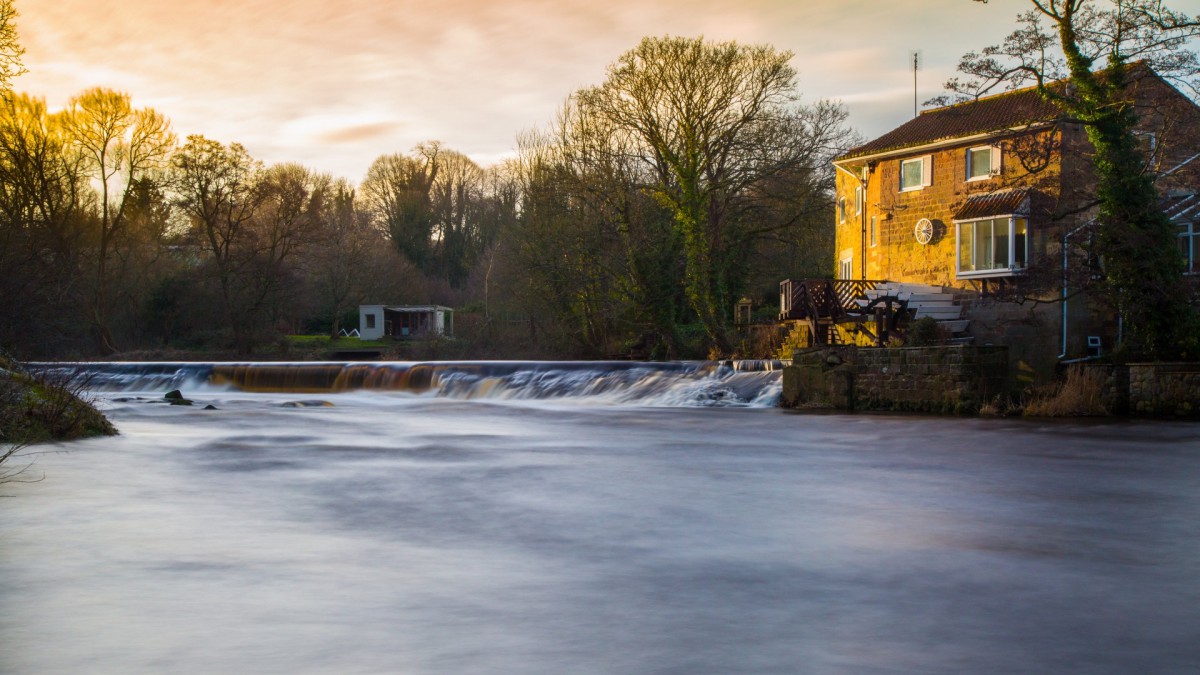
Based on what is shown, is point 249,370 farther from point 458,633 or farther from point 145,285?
point 458,633

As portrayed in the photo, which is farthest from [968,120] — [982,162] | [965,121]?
[982,162]

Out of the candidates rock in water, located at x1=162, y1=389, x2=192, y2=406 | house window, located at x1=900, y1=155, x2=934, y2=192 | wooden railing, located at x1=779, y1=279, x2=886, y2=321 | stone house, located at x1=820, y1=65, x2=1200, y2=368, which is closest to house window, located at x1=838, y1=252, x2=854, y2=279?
stone house, located at x1=820, y1=65, x2=1200, y2=368

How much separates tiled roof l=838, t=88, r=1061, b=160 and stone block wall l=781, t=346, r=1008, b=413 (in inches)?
334

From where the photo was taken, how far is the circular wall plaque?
3278 cm

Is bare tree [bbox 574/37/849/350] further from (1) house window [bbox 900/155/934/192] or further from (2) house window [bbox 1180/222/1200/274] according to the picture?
(2) house window [bbox 1180/222/1200/274]

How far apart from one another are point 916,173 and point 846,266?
6357mm

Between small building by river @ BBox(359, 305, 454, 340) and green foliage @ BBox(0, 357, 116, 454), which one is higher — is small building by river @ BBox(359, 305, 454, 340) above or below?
above

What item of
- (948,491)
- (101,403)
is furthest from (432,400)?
(948,491)

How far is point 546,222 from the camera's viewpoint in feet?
140

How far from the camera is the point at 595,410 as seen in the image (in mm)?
25859

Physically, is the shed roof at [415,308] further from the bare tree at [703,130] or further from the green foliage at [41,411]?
the green foliage at [41,411]

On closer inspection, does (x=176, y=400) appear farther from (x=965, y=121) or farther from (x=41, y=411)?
(x=965, y=121)

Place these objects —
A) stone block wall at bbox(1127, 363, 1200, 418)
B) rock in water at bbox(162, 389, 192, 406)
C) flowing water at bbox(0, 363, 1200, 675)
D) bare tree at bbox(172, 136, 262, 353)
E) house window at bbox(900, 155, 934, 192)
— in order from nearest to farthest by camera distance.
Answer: flowing water at bbox(0, 363, 1200, 675) → stone block wall at bbox(1127, 363, 1200, 418) → rock in water at bbox(162, 389, 192, 406) → house window at bbox(900, 155, 934, 192) → bare tree at bbox(172, 136, 262, 353)

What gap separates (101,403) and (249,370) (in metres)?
11.2
